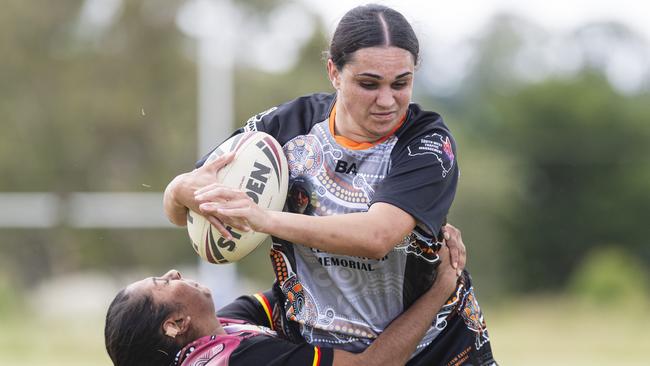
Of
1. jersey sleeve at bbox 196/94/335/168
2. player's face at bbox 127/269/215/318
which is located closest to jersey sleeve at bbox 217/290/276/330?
player's face at bbox 127/269/215/318

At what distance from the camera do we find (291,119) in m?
4.89

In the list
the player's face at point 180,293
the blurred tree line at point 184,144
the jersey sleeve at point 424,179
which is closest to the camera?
the jersey sleeve at point 424,179

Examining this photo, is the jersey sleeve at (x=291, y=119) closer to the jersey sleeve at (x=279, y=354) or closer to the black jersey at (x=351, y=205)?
the black jersey at (x=351, y=205)

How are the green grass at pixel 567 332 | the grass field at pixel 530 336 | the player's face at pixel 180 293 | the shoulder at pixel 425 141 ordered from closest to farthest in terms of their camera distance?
the shoulder at pixel 425 141, the player's face at pixel 180 293, the green grass at pixel 567 332, the grass field at pixel 530 336

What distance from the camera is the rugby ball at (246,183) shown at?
455cm

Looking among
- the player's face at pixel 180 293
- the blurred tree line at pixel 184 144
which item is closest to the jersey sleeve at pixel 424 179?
the player's face at pixel 180 293

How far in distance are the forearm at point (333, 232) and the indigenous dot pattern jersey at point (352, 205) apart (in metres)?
0.21

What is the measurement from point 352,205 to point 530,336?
1631cm

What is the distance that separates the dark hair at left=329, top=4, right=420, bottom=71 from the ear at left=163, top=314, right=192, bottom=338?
134 centimetres

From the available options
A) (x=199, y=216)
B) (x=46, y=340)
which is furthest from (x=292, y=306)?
(x=46, y=340)

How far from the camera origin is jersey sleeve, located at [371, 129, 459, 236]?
4379 mm

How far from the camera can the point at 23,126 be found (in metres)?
28.3

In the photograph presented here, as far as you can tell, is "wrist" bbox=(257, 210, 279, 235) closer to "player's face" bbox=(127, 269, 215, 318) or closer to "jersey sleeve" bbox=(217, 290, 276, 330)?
"player's face" bbox=(127, 269, 215, 318)

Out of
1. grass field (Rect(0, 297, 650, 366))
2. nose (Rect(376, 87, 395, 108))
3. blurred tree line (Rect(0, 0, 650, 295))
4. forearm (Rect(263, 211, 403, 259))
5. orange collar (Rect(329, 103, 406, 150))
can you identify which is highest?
blurred tree line (Rect(0, 0, 650, 295))
